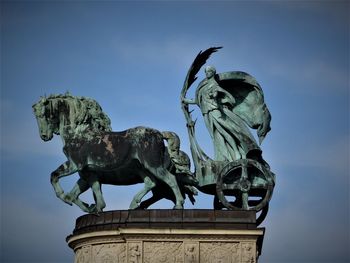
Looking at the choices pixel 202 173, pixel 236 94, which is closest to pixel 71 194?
pixel 202 173

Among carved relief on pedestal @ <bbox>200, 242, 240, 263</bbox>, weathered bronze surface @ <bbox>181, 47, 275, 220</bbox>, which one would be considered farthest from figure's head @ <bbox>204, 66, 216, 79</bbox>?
carved relief on pedestal @ <bbox>200, 242, 240, 263</bbox>

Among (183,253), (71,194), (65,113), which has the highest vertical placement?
(65,113)

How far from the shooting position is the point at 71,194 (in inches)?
1145

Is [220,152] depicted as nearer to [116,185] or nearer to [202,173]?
[202,173]

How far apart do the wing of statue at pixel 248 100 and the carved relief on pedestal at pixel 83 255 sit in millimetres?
5724

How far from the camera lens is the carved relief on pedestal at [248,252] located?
2748 cm

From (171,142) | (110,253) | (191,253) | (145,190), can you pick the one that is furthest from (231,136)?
(110,253)

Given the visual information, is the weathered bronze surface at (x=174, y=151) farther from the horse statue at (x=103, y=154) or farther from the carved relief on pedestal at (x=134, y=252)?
the carved relief on pedestal at (x=134, y=252)

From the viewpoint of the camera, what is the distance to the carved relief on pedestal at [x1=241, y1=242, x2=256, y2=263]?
2748 centimetres

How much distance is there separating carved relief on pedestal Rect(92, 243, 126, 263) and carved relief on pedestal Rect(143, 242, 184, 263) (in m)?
0.64

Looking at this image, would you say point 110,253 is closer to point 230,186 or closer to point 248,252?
point 248,252

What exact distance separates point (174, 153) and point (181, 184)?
91 centimetres

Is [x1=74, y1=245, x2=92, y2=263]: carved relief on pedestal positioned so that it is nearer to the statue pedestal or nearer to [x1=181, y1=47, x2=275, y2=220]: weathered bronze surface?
the statue pedestal

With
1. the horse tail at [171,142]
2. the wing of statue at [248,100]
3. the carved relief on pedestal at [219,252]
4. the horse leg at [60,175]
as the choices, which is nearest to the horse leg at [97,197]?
the horse leg at [60,175]
